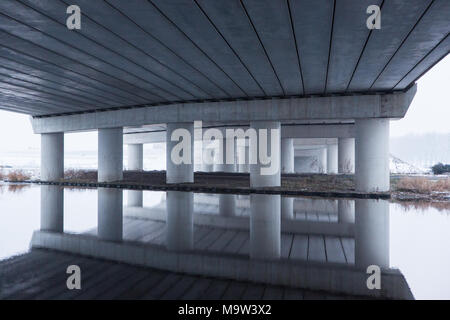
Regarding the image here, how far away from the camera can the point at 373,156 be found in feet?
59.8

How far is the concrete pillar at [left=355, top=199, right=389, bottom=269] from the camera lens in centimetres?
654

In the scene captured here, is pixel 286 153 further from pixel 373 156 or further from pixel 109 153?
pixel 373 156

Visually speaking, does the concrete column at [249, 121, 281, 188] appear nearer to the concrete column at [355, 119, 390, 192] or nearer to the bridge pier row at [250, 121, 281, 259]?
the bridge pier row at [250, 121, 281, 259]

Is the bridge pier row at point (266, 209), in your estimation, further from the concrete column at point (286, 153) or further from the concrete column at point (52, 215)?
the concrete column at point (286, 153)

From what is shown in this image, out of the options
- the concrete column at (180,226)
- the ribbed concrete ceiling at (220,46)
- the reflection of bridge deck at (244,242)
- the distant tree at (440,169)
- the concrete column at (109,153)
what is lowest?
the reflection of bridge deck at (244,242)

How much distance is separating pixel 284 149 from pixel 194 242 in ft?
110

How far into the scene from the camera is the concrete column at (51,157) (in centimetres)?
2933

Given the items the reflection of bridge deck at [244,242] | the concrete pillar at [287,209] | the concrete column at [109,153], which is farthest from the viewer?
the concrete column at [109,153]

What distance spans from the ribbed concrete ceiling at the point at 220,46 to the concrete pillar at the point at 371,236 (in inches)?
224

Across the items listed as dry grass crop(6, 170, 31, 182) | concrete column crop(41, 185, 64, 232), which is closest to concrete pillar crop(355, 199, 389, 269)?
concrete column crop(41, 185, 64, 232)

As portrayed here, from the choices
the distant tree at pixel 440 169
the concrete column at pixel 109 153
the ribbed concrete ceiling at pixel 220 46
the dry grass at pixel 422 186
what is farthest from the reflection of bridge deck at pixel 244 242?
the distant tree at pixel 440 169

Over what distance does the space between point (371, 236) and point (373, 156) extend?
10899 mm

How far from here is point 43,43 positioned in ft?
36.5

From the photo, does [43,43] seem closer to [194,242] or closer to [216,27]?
[216,27]
